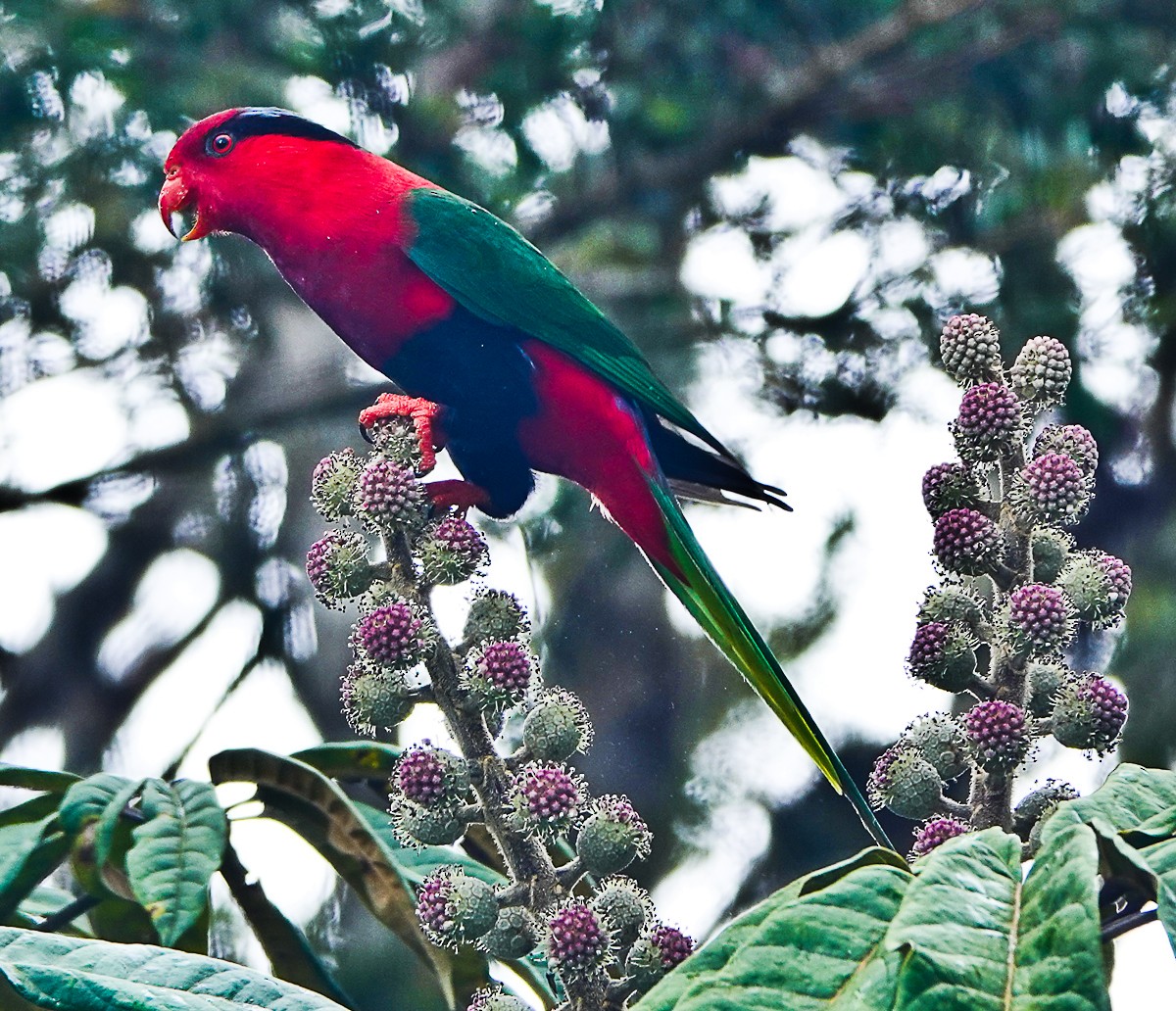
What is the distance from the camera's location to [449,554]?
0.88 meters

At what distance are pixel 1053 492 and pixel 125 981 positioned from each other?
61cm

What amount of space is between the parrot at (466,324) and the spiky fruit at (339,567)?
0.39 meters

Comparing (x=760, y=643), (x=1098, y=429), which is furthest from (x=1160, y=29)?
(x=760, y=643)

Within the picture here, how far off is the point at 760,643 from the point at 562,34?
2.23m

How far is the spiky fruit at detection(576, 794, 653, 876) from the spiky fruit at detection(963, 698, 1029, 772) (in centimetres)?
21

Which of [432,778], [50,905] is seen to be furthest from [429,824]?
[50,905]

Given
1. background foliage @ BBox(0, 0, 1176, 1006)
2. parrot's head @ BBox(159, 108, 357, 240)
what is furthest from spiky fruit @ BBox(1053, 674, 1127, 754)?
background foliage @ BBox(0, 0, 1176, 1006)

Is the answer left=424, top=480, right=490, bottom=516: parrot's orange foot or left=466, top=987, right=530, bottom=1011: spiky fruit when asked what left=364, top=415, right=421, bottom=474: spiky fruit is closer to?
left=424, top=480, right=490, bottom=516: parrot's orange foot

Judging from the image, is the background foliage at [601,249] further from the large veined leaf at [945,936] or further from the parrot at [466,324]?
the large veined leaf at [945,936]

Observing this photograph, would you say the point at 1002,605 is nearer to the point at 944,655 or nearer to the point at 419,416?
the point at 944,655

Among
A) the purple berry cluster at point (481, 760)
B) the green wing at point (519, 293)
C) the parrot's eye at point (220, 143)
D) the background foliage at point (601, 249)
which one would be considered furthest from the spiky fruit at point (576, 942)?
the background foliage at point (601, 249)

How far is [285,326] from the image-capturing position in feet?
9.37

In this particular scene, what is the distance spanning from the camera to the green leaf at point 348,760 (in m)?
1.12

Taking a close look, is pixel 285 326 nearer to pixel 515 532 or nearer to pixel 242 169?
pixel 515 532
